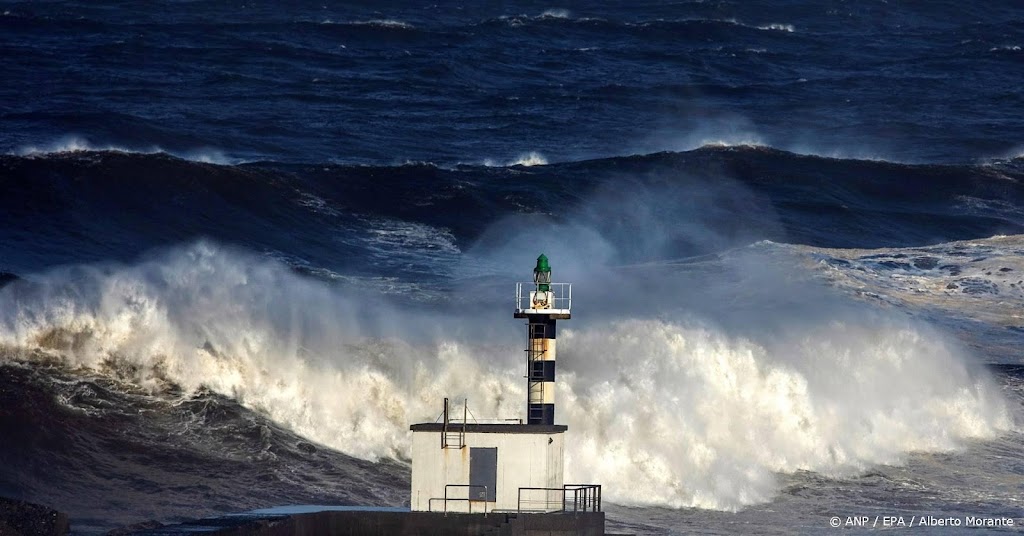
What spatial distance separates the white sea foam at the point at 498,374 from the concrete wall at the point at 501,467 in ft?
19.0

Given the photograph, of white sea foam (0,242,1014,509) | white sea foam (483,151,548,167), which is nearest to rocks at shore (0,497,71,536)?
white sea foam (0,242,1014,509)

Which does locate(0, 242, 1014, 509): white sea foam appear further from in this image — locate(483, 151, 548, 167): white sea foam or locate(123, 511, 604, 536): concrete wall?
locate(483, 151, 548, 167): white sea foam

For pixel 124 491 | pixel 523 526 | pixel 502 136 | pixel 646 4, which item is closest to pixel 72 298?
pixel 124 491

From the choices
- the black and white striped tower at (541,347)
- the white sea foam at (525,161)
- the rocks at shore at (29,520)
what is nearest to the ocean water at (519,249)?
the white sea foam at (525,161)

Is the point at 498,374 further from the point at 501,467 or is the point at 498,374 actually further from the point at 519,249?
the point at 519,249

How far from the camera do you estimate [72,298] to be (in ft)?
73.8

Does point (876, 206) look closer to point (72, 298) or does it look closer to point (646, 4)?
point (646, 4)

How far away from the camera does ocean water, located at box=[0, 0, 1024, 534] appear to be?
21297 millimetres

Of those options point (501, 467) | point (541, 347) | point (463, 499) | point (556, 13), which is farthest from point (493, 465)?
point (556, 13)

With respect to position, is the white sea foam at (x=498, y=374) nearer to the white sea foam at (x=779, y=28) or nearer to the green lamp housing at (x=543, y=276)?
the green lamp housing at (x=543, y=276)

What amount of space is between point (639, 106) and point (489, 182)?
935 cm

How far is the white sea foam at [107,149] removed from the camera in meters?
33.1

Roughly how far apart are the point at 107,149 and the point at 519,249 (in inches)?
327

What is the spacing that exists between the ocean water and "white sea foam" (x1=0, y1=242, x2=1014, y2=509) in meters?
0.06
